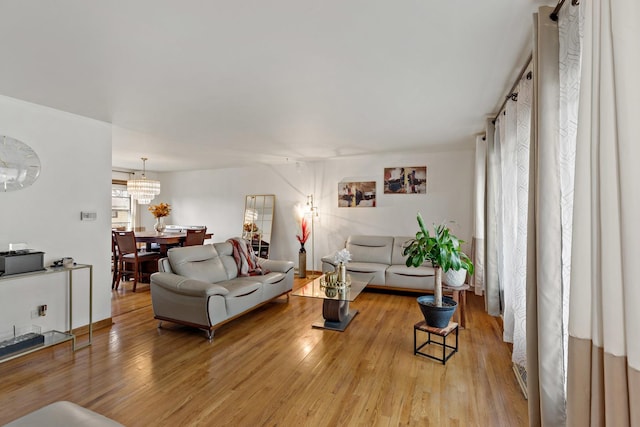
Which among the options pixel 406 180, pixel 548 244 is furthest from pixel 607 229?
pixel 406 180

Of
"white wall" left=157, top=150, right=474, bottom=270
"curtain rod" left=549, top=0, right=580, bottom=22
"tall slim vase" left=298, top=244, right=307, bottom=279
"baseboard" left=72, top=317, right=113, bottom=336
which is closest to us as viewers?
"curtain rod" left=549, top=0, right=580, bottom=22

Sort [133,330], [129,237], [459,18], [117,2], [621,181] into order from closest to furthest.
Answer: [621,181] → [117,2] → [459,18] → [133,330] → [129,237]

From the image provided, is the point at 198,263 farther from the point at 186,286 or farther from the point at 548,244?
the point at 548,244

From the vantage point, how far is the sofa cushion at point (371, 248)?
18.3ft

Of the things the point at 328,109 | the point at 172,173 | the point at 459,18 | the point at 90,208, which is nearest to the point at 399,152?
the point at 328,109

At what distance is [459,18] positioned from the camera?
70.4 inches

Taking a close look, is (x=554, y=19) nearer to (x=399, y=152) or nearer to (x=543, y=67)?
(x=543, y=67)

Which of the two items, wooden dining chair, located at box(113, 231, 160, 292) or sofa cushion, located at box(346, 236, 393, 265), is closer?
wooden dining chair, located at box(113, 231, 160, 292)

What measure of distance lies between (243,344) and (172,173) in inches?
251

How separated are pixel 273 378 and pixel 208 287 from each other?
1.23 metres

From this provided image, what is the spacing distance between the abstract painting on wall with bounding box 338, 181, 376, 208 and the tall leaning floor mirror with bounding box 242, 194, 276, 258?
1.63 meters

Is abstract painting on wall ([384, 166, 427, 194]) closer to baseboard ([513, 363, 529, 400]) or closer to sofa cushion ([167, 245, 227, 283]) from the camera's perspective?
sofa cushion ([167, 245, 227, 283])

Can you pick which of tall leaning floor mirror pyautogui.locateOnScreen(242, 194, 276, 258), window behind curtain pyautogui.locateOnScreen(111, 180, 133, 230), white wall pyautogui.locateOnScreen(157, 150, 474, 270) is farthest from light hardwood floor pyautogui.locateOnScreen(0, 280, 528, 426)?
window behind curtain pyautogui.locateOnScreen(111, 180, 133, 230)

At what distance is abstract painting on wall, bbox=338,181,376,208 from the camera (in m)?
6.12
